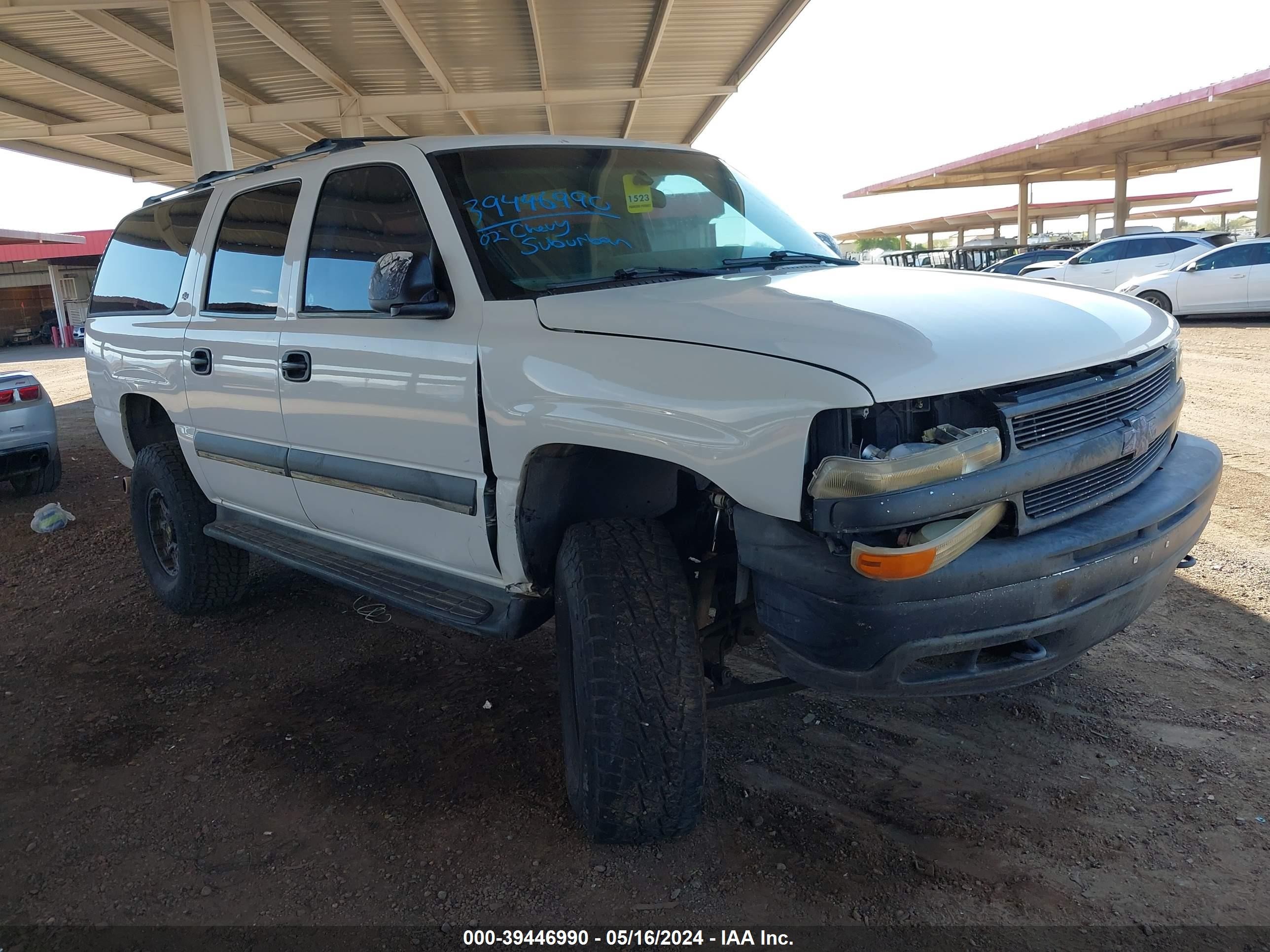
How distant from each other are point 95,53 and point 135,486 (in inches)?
465

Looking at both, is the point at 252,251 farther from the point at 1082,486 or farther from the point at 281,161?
the point at 1082,486

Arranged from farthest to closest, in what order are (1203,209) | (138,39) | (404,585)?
(1203,209), (138,39), (404,585)

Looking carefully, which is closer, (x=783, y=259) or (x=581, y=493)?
(x=581, y=493)

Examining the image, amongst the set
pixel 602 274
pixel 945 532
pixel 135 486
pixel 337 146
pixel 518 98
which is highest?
pixel 518 98

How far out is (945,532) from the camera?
2.18 meters

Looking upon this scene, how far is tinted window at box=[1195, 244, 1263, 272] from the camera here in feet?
49.5

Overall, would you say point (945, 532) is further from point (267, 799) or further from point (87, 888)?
point (87, 888)

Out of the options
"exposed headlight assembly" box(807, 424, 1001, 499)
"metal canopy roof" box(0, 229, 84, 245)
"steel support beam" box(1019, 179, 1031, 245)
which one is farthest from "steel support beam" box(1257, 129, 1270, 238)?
"metal canopy roof" box(0, 229, 84, 245)

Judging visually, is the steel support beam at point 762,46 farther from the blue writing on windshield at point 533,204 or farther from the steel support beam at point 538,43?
the blue writing on windshield at point 533,204

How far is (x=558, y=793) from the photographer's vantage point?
3.00m

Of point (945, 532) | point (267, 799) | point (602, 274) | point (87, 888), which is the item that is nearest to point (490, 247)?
point (602, 274)

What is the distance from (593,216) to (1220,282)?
51.0 ft

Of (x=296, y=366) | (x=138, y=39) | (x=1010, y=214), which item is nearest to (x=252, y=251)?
(x=296, y=366)

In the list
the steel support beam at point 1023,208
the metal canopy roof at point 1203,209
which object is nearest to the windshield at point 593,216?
the steel support beam at point 1023,208
